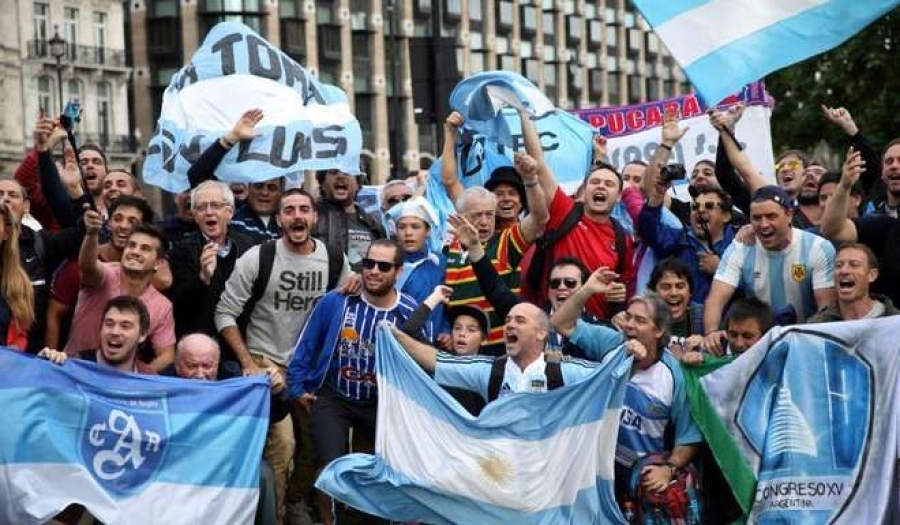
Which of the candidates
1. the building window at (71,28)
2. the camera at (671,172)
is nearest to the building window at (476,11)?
the building window at (71,28)

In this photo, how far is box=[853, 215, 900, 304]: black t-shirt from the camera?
460 inches

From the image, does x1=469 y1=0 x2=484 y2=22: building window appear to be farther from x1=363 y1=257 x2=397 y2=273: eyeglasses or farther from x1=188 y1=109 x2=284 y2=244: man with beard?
x1=363 y1=257 x2=397 y2=273: eyeglasses

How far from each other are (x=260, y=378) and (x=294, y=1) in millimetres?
74308

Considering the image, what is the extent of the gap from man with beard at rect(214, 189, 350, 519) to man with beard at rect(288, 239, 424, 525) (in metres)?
0.27

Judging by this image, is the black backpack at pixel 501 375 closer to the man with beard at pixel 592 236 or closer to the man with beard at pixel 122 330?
the man with beard at pixel 592 236

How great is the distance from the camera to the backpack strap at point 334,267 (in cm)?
1252

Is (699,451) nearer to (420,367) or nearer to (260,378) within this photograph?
(420,367)

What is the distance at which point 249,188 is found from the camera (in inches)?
538

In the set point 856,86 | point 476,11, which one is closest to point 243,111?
point 856,86

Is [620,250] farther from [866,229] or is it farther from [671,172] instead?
[866,229]

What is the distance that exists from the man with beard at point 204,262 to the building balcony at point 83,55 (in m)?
65.7

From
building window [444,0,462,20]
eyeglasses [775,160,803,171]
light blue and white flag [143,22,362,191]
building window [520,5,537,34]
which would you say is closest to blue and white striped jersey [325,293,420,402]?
light blue and white flag [143,22,362,191]

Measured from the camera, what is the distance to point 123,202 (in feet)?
40.8

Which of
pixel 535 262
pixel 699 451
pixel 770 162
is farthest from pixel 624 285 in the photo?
pixel 770 162
